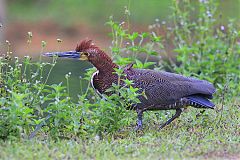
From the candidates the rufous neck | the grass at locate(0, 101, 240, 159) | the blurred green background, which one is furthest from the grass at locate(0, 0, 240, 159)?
the blurred green background

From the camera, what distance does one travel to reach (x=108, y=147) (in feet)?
22.9

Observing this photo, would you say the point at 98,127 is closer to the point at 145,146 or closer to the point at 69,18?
the point at 145,146

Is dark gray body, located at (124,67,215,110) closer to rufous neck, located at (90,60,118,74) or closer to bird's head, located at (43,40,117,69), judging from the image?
rufous neck, located at (90,60,118,74)

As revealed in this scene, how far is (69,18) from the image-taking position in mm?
Result: 23781

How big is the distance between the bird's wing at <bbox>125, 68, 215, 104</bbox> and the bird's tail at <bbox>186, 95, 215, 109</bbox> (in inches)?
2.1

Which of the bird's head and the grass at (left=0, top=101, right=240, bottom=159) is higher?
the bird's head

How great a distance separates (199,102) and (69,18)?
16.0 metres

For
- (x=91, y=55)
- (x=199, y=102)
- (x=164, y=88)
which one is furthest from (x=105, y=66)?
(x=199, y=102)

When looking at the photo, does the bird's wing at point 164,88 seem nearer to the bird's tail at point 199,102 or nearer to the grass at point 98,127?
the bird's tail at point 199,102

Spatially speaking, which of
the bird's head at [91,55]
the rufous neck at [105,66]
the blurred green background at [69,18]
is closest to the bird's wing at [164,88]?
the rufous neck at [105,66]

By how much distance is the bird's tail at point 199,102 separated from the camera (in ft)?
26.6

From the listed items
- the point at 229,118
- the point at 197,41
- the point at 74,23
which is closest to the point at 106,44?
the point at 74,23

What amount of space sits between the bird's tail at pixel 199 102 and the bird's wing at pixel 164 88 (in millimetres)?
53

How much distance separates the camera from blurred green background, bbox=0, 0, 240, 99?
70.5 feet
